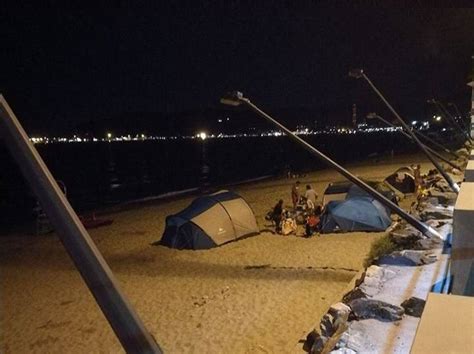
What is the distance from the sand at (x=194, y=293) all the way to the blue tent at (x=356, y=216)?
1.66 feet

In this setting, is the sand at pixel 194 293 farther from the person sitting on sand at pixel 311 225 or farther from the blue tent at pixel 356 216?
the blue tent at pixel 356 216

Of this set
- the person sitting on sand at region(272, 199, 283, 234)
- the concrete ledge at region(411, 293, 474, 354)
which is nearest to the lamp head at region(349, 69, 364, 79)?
the person sitting on sand at region(272, 199, 283, 234)

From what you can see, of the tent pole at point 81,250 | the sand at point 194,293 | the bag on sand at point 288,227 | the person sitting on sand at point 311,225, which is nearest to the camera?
the tent pole at point 81,250

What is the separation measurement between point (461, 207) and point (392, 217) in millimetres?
12730

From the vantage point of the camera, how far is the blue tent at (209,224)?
48.3 feet

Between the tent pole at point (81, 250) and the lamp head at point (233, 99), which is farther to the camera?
the lamp head at point (233, 99)

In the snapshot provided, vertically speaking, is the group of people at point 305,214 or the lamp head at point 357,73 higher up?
the lamp head at point 357,73

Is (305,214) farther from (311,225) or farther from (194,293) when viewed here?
(194,293)

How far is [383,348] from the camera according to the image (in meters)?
5.10

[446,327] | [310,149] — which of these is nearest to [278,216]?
[310,149]

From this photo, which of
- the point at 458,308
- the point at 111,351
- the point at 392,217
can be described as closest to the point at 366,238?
the point at 392,217

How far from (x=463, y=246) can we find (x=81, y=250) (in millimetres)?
4003

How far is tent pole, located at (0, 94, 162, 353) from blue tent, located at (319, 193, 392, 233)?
46.1ft

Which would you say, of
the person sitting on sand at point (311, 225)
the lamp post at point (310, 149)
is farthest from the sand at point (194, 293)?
the lamp post at point (310, 149)
